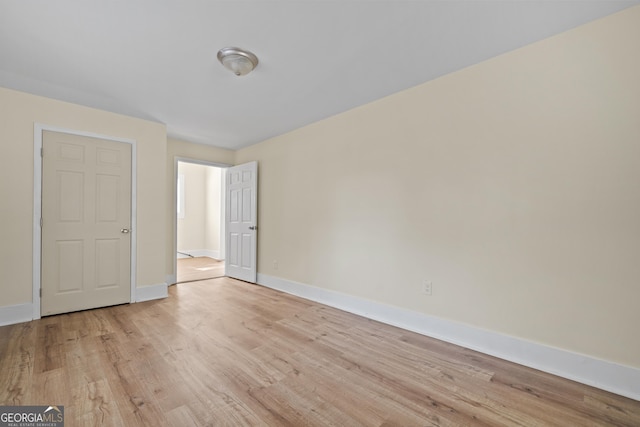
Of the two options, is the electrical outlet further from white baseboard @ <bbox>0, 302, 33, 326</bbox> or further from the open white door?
white baseboard @ <bbox>0, 302, 33, 326</bbox>

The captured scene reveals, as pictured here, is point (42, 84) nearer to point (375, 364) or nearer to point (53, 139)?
point (53, 139)

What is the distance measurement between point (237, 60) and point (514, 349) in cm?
322

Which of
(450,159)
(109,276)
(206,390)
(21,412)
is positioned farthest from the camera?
(109,276)

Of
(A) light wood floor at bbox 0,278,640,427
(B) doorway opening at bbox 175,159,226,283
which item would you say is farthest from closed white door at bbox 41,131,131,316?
→ (B) doorway opening at bbox 175,159,226,283

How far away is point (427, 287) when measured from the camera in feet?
8.67

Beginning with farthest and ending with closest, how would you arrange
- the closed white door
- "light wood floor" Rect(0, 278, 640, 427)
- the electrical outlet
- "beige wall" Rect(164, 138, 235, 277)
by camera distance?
"beige wall" Rect(164, 138, 235, 277) < the closed white door < the electrical outlet < "light wood floor" Rect(0, 278, 640, 427)

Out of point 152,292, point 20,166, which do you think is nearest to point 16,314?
point 152,292

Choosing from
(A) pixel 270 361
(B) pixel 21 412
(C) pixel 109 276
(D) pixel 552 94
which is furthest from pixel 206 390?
(D) pixel 552 94

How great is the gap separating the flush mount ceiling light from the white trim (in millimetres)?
3019

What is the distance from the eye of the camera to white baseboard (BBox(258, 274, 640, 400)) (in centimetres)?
176

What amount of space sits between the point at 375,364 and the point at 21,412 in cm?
217

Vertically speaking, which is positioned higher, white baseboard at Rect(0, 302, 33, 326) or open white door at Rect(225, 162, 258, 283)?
open white door at Rect(225, 162, 258, 283)

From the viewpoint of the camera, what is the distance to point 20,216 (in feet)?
9.36

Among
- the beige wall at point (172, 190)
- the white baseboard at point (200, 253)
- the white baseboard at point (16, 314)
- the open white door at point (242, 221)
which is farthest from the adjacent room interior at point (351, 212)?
the white baseboard at point (200, 253)
